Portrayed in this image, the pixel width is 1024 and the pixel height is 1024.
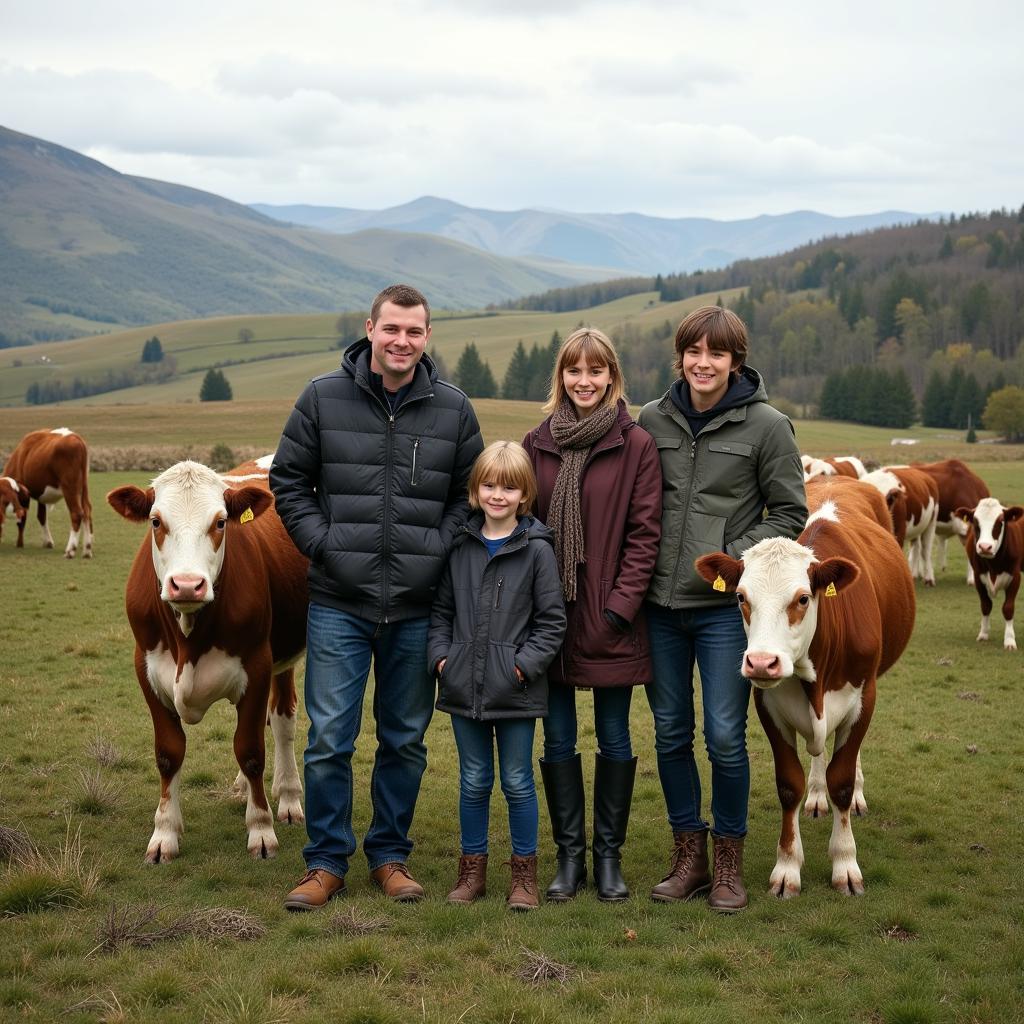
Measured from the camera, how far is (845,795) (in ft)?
21.4

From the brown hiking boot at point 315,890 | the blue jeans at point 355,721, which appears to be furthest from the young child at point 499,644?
the brown hiking boot at point 315,890

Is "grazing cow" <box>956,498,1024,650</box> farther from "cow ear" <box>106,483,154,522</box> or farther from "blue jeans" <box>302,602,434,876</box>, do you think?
"cow ear" <box>106,483,154,522</box>

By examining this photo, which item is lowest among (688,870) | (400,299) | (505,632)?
(688,870)

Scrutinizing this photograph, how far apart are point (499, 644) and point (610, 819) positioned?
1.30 meters

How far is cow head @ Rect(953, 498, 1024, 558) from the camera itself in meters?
14.8

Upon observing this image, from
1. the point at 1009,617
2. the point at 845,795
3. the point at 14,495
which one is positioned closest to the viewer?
the point at 845,795

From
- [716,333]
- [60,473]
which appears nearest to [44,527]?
[60,473]

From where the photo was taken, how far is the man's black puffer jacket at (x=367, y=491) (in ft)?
19.7

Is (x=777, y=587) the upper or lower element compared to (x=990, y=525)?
upper

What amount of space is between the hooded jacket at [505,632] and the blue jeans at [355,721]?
0.30 m

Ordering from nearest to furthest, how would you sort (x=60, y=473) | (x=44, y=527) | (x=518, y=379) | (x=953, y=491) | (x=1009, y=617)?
(x=1009, y=617)
(x=953, y=491)
(x=60, y=473)
(x=44, y=527)
(x=518, y=379)

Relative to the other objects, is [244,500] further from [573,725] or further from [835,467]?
[835,467]

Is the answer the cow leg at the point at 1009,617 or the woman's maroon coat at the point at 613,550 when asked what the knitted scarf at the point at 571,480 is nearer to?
the woman's maroon coat at the point at 613,550

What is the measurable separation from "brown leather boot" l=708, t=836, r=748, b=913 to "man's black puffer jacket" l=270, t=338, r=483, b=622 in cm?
221
